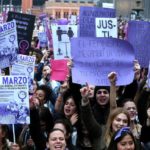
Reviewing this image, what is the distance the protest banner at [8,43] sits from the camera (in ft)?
32.1

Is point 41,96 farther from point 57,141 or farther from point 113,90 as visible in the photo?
point 57,141

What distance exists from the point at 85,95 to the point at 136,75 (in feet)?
6.83

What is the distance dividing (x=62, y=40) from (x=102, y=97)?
375 cm

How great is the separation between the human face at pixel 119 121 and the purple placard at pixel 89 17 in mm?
3061

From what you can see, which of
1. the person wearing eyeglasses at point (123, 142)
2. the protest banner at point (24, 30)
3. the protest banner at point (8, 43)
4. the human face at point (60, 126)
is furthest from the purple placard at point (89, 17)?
the person wearing eyeglasses at point (123, 142)

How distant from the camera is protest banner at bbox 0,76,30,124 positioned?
7285mm

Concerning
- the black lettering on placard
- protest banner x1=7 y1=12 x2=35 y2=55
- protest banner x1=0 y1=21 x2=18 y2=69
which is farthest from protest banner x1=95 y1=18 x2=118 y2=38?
protest banner x1=7 y1=12 x2=35 y2=55

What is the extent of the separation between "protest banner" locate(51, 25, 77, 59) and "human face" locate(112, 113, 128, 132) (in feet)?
13.6

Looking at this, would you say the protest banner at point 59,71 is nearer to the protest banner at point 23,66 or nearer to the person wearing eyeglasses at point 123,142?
the protest banner at point 23,66

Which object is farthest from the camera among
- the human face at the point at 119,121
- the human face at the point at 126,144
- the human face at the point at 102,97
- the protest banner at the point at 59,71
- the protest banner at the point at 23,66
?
the protest banner at the point at 59,71

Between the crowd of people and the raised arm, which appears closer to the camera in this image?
the crowd of people

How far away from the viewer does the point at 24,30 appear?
10.9 m

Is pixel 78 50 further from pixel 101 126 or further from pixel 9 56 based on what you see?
pixel 9 56

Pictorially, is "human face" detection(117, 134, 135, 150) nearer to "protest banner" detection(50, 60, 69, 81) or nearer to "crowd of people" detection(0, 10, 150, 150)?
"crowd of people" detection(0, 10, 150, 150)
